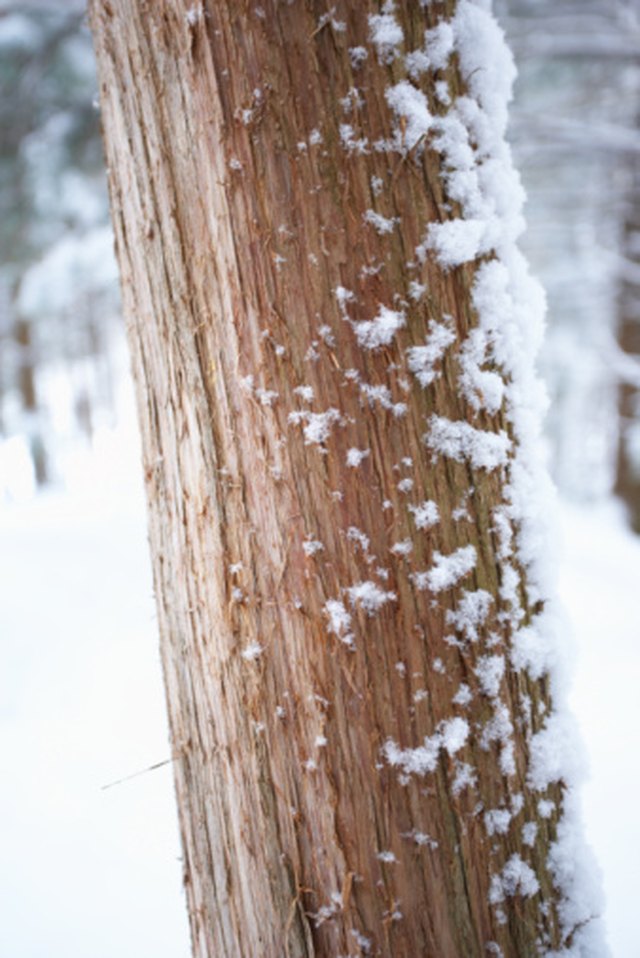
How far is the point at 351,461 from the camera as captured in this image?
2.79 feet

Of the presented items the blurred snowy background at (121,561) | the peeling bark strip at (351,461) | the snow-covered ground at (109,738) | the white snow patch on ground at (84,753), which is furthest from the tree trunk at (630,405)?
the peeling bark strip at (351,461)

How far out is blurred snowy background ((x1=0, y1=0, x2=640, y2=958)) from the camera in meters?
3.09

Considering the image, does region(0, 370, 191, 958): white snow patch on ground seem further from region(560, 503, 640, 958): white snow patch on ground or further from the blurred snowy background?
region(560, 503, 640, 958): white snow patch on ground

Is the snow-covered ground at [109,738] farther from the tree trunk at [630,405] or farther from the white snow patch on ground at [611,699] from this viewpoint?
the tree trunk at [630,405]

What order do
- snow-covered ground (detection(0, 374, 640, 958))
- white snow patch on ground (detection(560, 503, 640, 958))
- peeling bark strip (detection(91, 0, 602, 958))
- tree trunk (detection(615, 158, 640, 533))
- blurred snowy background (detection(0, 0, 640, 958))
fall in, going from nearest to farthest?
peeling bark strip (detection(91, 0, 602, 958))
white snow patch on ground (detection(560, 503, 640, 958))
snow-covered ground (detection(0, 374, 640, 958))
blurred snowy background (detection(0, 0, 640, 958))
tree trunk (detection(615, 158, 640, 533))

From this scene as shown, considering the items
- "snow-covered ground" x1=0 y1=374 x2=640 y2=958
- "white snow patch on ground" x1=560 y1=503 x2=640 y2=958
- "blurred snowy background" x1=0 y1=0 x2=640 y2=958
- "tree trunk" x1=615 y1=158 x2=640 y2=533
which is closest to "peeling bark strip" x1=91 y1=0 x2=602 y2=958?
"white snow patch on ground" x1=560 y1=503 x2=640 y2=958

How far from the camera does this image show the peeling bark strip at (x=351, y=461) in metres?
0.83

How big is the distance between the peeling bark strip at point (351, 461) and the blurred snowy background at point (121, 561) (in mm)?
1993

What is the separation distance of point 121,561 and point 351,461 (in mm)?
6821

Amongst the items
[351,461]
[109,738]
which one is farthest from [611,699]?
[351,461]

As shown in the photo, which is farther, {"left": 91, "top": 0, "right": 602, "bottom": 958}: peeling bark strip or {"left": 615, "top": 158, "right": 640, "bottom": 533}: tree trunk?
{"left": 615, "top": 158, "right": 640, "bottom": 533}: tree trunk

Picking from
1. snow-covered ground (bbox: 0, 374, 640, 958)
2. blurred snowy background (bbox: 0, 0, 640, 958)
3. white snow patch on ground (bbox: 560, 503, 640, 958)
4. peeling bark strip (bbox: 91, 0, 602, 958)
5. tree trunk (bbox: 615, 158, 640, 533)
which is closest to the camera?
peeling bark strip (bbox: 91, 0, 602, 958)

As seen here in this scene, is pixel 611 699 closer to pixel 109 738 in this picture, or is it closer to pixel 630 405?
pixel 109 738

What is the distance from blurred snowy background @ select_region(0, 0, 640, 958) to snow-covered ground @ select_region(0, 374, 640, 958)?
0.5 inches
